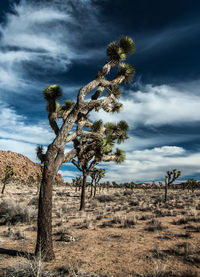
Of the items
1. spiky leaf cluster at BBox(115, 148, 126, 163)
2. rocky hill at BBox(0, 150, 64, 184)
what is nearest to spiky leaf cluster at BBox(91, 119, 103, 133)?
spiky leaf cluster at BBox(115, 148, 126, 163)

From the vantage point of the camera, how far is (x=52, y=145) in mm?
6406

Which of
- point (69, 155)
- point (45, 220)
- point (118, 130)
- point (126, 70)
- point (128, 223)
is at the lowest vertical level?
point (128, 223)

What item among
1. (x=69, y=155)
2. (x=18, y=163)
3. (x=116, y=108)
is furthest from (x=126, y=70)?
(x=18, y=163)

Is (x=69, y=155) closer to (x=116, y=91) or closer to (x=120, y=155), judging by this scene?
(x=116, y=91)

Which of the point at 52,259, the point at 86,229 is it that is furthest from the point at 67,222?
the point at 52,259

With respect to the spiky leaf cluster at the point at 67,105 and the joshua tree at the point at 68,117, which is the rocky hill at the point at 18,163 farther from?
the joshua tree at the point at 68,117

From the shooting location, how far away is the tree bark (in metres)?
5.89

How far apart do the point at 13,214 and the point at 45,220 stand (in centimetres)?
733

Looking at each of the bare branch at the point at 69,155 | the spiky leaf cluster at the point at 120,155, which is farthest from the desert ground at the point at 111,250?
the spiky leaf cluster at the point at 120,155

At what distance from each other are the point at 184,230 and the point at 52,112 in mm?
7996

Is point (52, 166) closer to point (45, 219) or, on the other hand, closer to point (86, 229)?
point (45, 219)

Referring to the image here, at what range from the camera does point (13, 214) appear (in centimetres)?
1188

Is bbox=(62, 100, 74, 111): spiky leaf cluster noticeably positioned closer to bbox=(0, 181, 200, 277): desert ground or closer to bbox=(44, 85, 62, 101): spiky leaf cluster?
bbox=(44, 85, 62, 101): spiky leaf cluster

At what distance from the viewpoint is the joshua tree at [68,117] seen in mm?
5965
